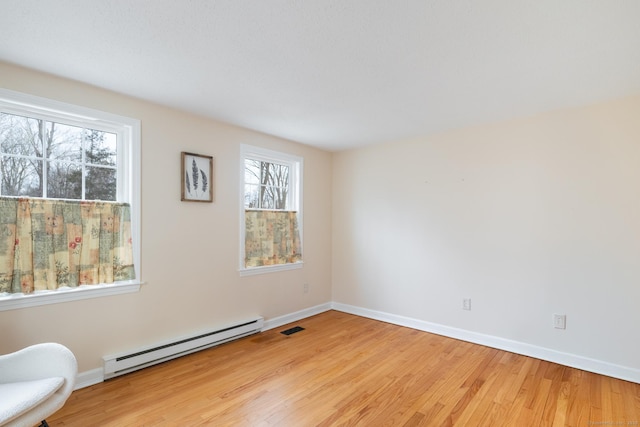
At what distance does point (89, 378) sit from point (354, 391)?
203cm

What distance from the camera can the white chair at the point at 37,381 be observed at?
63.6 inches

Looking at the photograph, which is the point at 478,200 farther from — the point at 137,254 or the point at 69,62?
the point at 69,62

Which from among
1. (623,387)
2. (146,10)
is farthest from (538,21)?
(623,387)

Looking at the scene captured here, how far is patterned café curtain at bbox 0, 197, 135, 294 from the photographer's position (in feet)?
7.23

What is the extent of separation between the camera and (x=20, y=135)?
7.57ft

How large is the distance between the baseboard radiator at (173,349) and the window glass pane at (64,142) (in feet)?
5.27

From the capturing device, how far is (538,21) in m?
1.67

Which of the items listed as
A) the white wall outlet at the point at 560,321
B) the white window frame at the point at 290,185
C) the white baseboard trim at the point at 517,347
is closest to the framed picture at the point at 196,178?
the white window frame at the point at 290,185

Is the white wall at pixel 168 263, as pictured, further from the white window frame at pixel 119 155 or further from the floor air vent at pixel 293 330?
the floor air vent at pixel 293 330

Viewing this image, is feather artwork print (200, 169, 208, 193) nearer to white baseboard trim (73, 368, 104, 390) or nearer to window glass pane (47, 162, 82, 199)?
window glass pane (47, 162, 82, 199)

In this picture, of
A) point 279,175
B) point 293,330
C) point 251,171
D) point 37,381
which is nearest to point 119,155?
point 251,171

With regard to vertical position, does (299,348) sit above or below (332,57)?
below

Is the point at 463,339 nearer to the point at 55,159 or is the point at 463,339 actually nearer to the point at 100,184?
the point at 100,184

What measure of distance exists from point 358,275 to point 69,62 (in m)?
3.69
